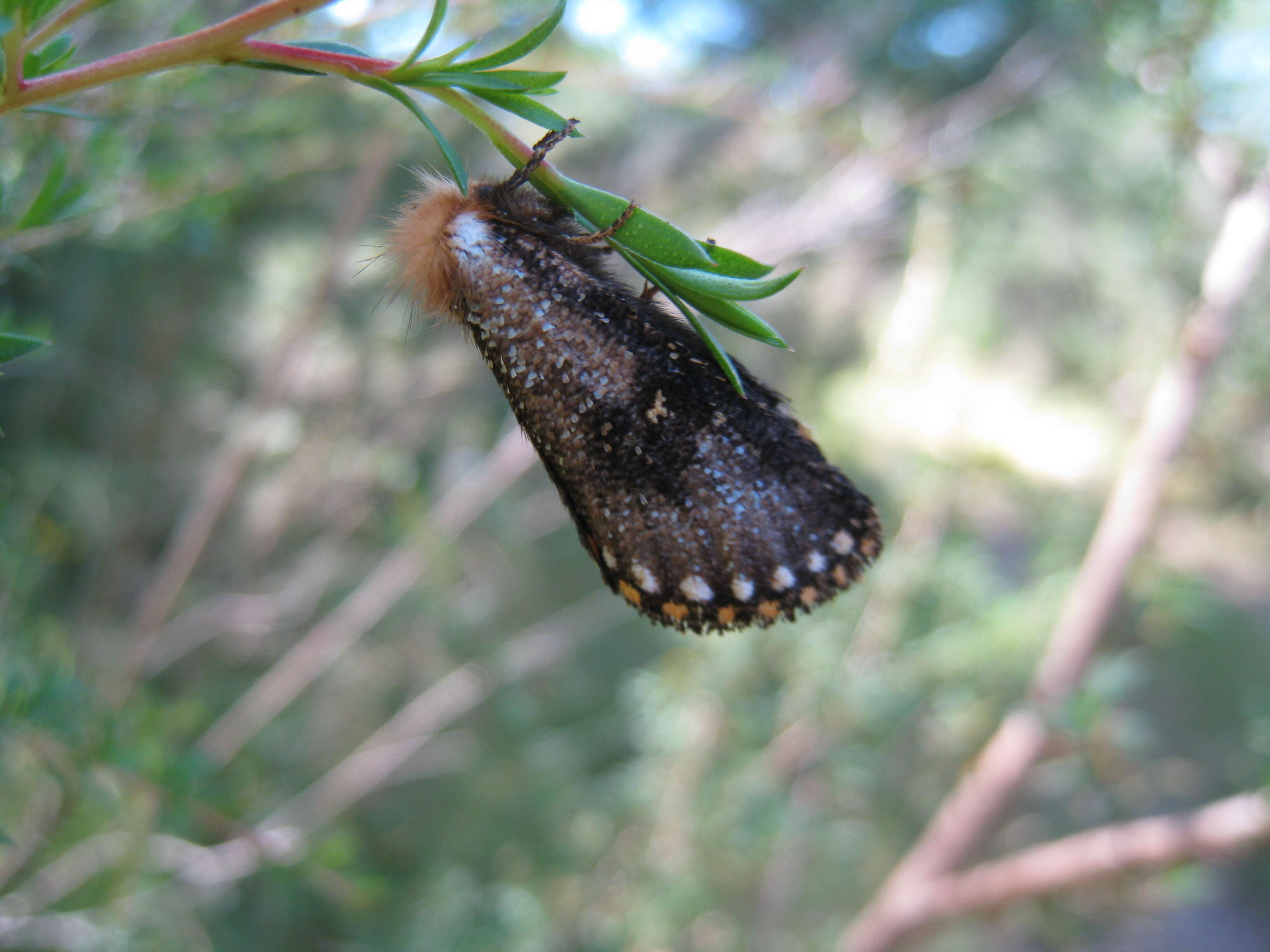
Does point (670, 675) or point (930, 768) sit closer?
point (670, 675)

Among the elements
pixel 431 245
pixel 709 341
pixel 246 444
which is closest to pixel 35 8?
pixel 431 245

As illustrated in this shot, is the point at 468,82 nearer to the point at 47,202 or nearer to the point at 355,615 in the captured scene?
the point at 47,202

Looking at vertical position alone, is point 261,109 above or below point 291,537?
below

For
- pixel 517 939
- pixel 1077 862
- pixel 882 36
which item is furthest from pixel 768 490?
pixel 882 36

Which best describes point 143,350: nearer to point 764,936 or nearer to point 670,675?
point 670,675

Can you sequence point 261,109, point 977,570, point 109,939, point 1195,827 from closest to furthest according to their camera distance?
point 109,939 → point 261,109 → point 1195,827 → point 977,570

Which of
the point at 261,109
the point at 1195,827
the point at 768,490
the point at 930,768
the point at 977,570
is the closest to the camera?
the point at 768,490

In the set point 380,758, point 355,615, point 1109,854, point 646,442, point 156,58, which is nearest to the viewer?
point 156,58
